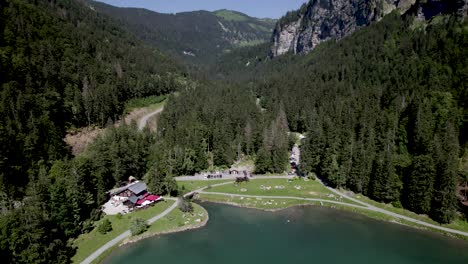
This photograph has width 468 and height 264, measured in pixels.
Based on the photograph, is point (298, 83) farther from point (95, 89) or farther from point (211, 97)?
point (95, 89)

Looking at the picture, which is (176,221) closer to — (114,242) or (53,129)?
(114,242)

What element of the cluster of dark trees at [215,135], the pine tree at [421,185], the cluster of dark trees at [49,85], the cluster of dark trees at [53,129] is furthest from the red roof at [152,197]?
the pine tree at [421,185]

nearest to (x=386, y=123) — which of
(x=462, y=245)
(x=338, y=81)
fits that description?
(x=462, y=245)

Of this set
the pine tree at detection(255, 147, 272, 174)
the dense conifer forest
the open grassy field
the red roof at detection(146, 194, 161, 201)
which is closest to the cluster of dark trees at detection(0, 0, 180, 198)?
the dense conifer forest

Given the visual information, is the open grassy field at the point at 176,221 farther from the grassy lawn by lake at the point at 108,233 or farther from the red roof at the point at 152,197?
the red roof at the point at 152,197

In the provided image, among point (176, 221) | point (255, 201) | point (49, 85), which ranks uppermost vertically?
point (49, 85)

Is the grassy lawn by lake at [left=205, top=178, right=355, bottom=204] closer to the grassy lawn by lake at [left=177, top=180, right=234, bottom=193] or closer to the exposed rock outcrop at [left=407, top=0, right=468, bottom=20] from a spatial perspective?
the grassy lawn by lake at [left=177, top=180, right=234, bottom=193]

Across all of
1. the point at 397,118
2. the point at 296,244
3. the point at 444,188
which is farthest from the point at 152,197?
the point at 397,118
